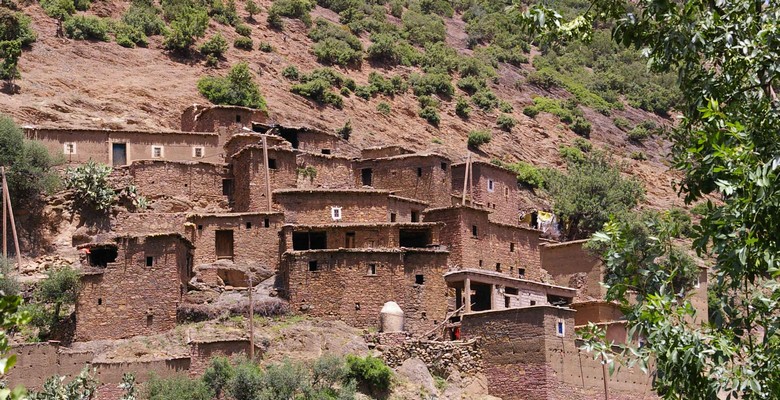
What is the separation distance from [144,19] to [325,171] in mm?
27337

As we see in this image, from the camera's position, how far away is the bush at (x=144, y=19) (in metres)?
68.6

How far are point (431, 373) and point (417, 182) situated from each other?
10167 mm

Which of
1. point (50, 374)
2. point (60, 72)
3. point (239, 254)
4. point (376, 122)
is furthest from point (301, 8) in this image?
point (50, 374)

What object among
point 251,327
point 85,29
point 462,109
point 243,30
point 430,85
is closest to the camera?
point 251,327

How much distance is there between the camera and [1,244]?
41.7 meters

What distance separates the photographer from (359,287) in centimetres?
3988

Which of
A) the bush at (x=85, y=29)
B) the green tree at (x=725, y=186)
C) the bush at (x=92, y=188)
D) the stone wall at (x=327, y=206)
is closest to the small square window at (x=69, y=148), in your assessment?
the bush at (x=92, y=188)

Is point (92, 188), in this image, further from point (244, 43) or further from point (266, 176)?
point (244, 43)

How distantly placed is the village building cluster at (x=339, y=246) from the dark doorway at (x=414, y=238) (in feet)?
0.15

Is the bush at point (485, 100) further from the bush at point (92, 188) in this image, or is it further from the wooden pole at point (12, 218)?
the wooden pole at point (12, 218)

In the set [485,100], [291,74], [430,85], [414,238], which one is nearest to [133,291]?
[414,238]

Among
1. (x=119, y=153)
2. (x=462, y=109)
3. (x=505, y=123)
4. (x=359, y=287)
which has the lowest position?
(x=359, y=287)

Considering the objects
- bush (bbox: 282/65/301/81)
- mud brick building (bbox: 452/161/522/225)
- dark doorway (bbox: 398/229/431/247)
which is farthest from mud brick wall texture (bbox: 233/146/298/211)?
bush (bbox: 282/65/301/81)

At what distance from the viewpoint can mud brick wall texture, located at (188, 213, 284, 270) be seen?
41406 mm
